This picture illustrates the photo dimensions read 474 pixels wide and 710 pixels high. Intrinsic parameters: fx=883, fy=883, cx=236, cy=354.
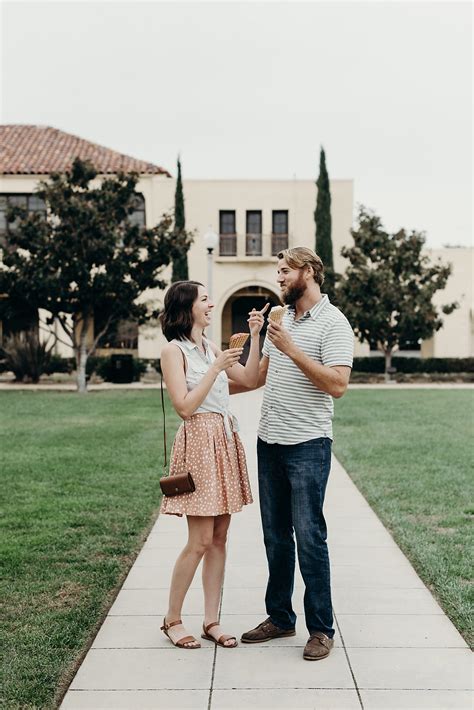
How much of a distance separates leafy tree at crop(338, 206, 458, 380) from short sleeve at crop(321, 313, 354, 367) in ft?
83.8

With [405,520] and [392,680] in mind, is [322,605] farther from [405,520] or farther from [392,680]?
[405,520]

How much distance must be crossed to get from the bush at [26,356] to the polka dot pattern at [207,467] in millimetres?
25653

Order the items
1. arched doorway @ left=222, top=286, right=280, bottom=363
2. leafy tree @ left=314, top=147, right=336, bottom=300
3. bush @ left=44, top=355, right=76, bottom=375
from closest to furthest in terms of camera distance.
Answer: bush @ left=44, top=355, right=76, bottom=375
leafy tree @ left=314, top=147, right=336, bottom=300
arched doorway @ left=222, top=286, right=280, bottom=363

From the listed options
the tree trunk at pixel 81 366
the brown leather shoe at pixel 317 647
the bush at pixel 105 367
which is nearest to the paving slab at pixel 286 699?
the brown leather shoe at pixel 317 647

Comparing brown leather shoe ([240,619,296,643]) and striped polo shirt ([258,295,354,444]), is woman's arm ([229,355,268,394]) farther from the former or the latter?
brown leather shoe ([240,619,296,643])

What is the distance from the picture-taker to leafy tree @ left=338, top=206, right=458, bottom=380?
2992 cm

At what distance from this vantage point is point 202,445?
4.48 meters

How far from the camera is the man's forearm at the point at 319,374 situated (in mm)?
4258

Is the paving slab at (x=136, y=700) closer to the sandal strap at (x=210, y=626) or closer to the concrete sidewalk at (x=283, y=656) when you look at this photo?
the concrete sidewalk at (x=283, y=656)

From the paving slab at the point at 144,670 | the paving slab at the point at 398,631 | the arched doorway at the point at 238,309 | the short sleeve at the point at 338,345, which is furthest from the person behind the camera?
the arched doorway at the point at 238,309

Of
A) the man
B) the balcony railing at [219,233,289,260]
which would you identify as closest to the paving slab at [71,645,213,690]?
the man

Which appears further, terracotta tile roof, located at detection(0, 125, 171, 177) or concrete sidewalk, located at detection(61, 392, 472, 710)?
terracotta tile roof, located at detection(0, 125, 171, 177)

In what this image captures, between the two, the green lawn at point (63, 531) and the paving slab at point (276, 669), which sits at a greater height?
the paving slab at point (276, 669)

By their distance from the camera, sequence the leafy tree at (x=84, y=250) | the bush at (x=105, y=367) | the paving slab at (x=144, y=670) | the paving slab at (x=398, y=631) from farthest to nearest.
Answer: the bush at (x=105, y=367)
the leafy tree at (x=84, y=250)
the paving slab at (x=398, y=631)
the paving slab at (x=144, y=670)
